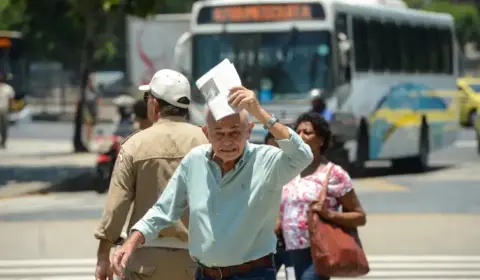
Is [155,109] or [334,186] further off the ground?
[155,109]

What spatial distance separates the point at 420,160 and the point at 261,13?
17.3 ft

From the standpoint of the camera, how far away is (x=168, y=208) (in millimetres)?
6086

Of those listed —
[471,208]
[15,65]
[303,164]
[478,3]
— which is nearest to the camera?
[303,164]

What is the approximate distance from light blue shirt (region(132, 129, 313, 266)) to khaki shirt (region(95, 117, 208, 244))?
0.82 meters

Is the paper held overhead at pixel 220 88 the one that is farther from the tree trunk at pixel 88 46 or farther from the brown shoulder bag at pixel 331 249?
the tree trunk at pixel 88 46

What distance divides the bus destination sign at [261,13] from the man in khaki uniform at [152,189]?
16.2 m

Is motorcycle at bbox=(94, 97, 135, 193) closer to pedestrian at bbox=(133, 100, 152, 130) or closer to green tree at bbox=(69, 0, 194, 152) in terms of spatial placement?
green tree at bbox=(69, 0, 194, 152)

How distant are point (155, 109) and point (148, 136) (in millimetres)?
191

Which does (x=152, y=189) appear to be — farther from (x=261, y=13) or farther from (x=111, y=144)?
(x=261, y=13)

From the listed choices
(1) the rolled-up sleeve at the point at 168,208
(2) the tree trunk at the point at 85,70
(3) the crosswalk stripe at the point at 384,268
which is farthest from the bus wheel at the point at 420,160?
(1) the rolled-up sleeve at the point at 168,208

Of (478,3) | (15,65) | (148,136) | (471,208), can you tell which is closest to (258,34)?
(471,208)

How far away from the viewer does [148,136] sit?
6855mm

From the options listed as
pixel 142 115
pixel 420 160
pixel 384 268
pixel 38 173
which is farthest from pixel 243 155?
pixel 420 160

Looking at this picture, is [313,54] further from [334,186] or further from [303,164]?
[303,164]
